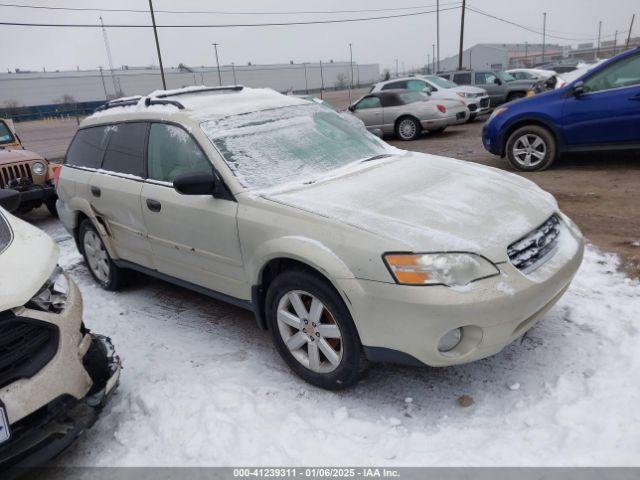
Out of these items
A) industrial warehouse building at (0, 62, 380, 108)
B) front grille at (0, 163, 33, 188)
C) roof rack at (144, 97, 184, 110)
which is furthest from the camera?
industrial warehouse building at (0, 62, 380, 108)

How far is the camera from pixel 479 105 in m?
15.1

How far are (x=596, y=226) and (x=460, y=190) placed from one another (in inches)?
112

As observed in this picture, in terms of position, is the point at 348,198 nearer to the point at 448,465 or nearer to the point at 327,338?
the point at 327,338

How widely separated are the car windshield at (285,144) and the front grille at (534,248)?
1.43 meters

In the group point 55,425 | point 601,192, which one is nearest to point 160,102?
point 55,425

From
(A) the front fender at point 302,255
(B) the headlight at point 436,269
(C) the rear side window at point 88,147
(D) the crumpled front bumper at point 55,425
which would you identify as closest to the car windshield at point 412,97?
(C) the rear side window at point 88,147

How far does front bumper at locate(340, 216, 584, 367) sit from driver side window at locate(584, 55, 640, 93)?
221 inches

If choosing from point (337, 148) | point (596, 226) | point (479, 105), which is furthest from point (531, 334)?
point (479, 105)

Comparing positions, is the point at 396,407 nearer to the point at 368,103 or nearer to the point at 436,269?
the point at 436,269

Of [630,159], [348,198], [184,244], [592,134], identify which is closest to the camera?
[348,198]

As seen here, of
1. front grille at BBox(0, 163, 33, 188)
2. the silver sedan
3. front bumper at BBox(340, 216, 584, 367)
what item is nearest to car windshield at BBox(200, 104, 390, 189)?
front bumper at BBox(340, 216, 584, 367)

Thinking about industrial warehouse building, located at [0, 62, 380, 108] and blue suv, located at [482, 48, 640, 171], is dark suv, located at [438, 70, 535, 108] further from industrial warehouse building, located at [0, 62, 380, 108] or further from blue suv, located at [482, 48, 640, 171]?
industrial warehouse building, located at [0, 62, 380, 108]

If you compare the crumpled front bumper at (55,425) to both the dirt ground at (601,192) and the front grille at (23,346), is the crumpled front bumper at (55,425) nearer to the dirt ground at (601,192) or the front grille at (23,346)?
the front grille at (23,346)

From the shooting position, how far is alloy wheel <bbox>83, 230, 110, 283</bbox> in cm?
480
